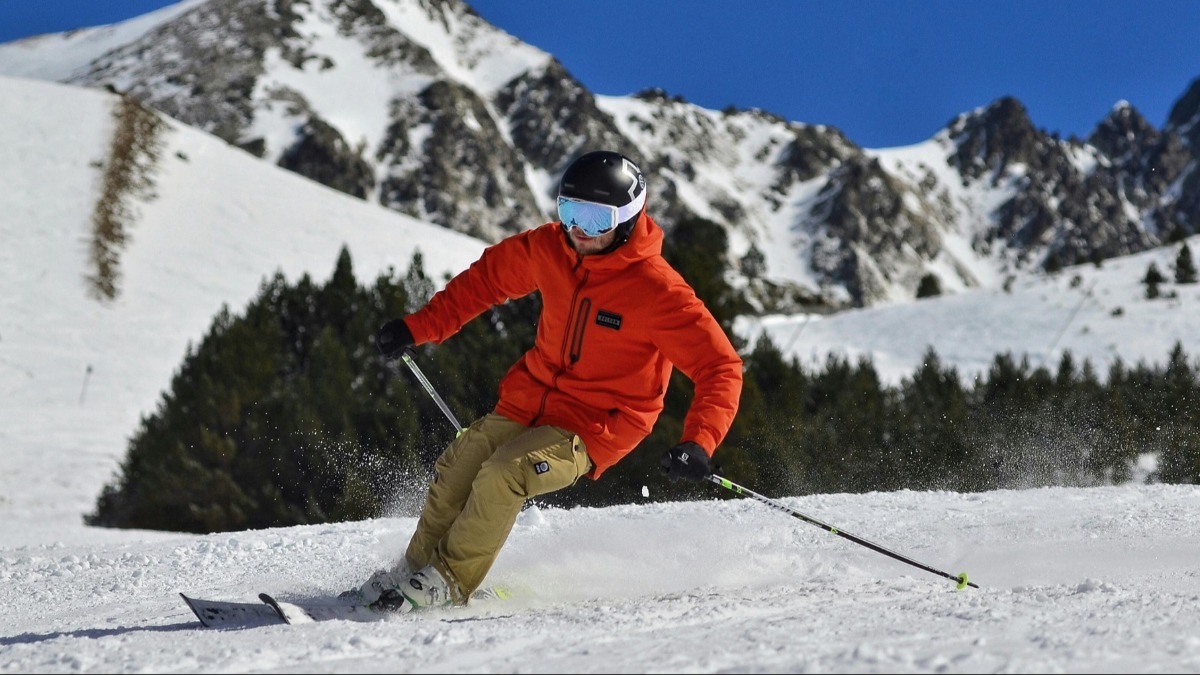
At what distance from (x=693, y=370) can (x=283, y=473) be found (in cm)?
1202

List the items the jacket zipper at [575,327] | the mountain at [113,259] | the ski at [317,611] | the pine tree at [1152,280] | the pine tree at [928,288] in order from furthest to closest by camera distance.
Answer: the pine tree at [928,288], the pine tree at [1152,280], the mountain at [113,259], the jacket zipper at [575,327], the ski at [317,611]

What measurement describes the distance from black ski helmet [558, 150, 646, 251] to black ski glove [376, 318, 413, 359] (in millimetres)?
1191

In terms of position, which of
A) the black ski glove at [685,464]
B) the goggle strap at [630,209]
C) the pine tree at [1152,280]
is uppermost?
the pine tree at [1152,280]

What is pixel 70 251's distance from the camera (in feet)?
117

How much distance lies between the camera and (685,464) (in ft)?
13.0

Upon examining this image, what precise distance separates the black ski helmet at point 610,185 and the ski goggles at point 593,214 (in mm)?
12

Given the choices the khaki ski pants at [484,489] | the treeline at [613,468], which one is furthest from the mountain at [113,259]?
the khaki ski pants at [484,489]

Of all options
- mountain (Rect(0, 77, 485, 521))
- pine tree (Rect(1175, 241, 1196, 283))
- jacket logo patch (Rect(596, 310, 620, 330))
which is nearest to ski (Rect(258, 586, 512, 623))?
jacket logo patch (Rect(596, 310, 620, 330))

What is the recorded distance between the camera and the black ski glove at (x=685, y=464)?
396cm

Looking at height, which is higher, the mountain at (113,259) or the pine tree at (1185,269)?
the pine tree at (1185,269)

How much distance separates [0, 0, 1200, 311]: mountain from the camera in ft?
392

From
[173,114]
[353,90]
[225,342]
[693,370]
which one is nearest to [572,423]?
[693,370]

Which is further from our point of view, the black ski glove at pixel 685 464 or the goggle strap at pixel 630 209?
the goggle strap at pixel 630 209

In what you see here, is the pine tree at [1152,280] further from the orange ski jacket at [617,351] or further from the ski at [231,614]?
the ski at [231,614]
